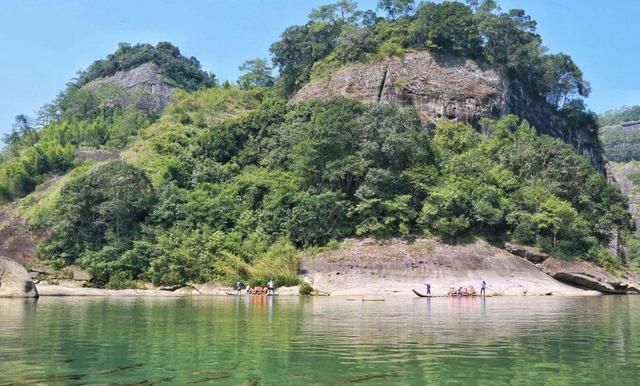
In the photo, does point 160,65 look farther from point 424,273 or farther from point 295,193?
point 424,273

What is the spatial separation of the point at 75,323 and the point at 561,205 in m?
41.7

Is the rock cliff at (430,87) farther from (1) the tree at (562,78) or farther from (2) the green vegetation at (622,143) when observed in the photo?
(2) the green vegetation at (622,143)

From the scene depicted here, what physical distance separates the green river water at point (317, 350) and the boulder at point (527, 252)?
86.6 ft

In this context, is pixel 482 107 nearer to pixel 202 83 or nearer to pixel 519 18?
pixel 519 18

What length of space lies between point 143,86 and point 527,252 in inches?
3007

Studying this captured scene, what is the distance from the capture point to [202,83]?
4567 inches

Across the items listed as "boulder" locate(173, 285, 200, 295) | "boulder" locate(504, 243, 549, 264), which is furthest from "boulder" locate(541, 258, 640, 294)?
"boulder" locate(173, 285, 200, 295)

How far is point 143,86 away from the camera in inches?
4114

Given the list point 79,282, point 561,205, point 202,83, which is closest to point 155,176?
point 79,282

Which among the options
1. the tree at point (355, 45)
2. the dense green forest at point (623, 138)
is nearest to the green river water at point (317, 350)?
the tree at point (355, 45)

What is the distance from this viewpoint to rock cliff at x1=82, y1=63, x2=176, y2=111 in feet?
326

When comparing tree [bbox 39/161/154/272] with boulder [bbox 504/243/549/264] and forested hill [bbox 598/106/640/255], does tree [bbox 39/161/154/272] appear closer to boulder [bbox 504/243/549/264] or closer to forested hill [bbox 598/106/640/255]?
boulder [bbox 504/243/549/264]

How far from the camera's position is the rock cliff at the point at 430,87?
2721 inches

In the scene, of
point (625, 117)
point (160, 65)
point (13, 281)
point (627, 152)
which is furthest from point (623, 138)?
point (13, 281)
